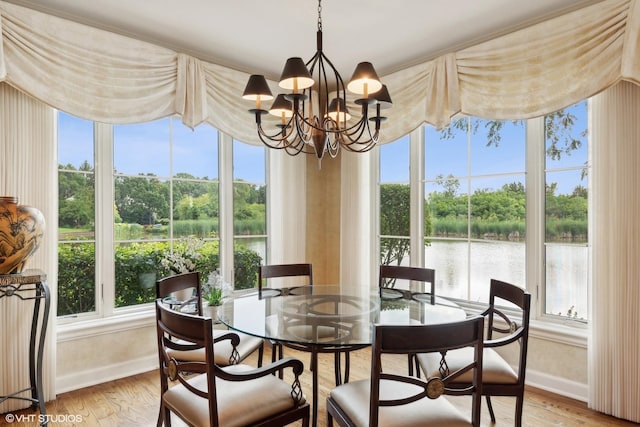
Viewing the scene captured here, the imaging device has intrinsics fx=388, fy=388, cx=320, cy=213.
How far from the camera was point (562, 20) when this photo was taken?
245 centimetres

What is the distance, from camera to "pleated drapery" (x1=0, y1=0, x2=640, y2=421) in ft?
7.54

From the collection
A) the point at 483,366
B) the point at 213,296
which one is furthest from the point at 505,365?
the point at 213,296

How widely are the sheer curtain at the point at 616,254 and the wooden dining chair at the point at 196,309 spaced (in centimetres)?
214

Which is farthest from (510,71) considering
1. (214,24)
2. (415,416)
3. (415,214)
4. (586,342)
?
(415,416)

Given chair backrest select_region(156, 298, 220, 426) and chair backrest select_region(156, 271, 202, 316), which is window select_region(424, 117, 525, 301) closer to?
chair backrest select_region(156, 271, 202, 316)

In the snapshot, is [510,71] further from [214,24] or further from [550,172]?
[214,24]

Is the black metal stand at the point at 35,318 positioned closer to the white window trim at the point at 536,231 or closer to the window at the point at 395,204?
the window at the point at 395,204

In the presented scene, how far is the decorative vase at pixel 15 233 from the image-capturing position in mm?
2041

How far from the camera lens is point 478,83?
282cm

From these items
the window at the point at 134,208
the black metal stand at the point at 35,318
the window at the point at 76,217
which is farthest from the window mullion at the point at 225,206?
the black metal stand at the point at 35,318

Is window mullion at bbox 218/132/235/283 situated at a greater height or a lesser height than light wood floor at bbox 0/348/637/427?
greater

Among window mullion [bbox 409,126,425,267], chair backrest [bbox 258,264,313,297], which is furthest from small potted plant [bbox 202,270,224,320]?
window mullion [bbox 409,126,425,267]

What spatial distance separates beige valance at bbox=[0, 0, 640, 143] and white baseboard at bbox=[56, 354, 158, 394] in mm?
1788

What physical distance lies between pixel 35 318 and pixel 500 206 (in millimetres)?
3274
